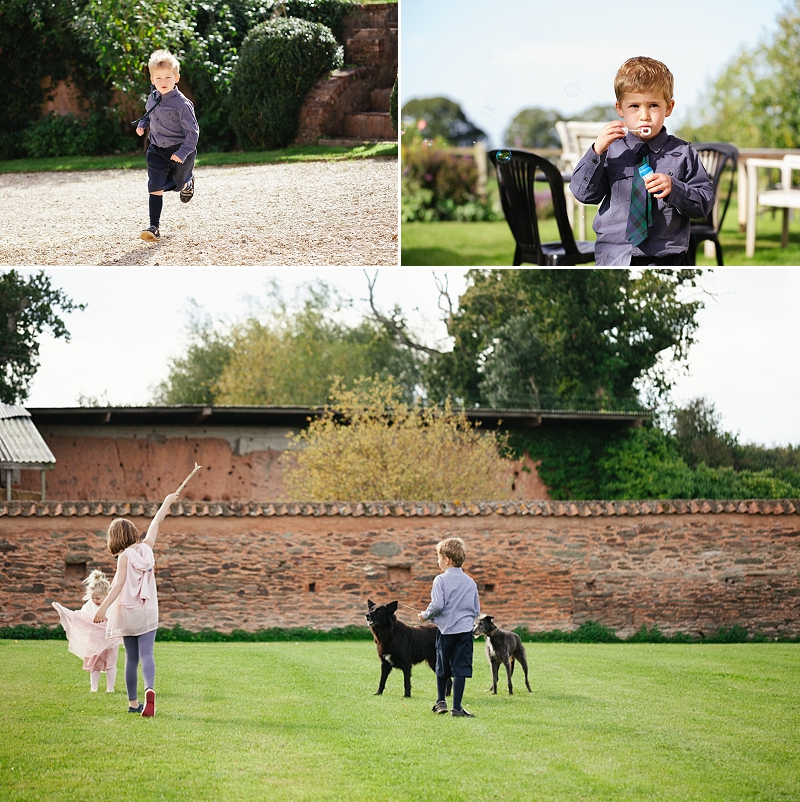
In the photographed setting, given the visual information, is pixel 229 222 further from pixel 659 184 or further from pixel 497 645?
pixel 659 184

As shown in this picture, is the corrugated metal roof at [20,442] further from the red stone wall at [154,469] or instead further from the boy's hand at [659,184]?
the boy's hand at [659,184]

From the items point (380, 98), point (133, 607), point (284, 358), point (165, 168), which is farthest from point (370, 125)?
point (284, 358)

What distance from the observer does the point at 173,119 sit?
8805 millimetres

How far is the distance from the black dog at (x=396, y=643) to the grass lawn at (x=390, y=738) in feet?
0.71

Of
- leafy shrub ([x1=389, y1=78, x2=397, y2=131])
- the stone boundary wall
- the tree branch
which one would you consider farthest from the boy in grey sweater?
the tree branch

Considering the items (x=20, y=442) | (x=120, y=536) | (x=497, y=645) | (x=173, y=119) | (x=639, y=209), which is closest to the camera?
(x=639, y=209)

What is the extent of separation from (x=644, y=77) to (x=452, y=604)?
3.24 m

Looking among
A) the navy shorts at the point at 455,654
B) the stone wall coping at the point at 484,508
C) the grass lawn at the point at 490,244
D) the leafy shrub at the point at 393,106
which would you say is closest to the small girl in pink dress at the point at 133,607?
the navy shorts at the point at 455,654

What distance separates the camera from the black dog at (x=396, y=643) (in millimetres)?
6449

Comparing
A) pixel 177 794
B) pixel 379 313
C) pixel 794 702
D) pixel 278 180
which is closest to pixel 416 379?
pixel 379 313

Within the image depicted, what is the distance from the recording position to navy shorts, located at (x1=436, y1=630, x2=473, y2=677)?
5926mm

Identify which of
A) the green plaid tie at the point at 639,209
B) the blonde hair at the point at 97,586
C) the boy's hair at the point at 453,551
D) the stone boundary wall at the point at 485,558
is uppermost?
the green plaid tie at the point at 639,209

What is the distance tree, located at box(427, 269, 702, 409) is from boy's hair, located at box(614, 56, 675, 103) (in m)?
18.1

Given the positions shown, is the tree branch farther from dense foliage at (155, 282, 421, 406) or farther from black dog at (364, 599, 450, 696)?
black dog at (364, 599, 450, 696)
